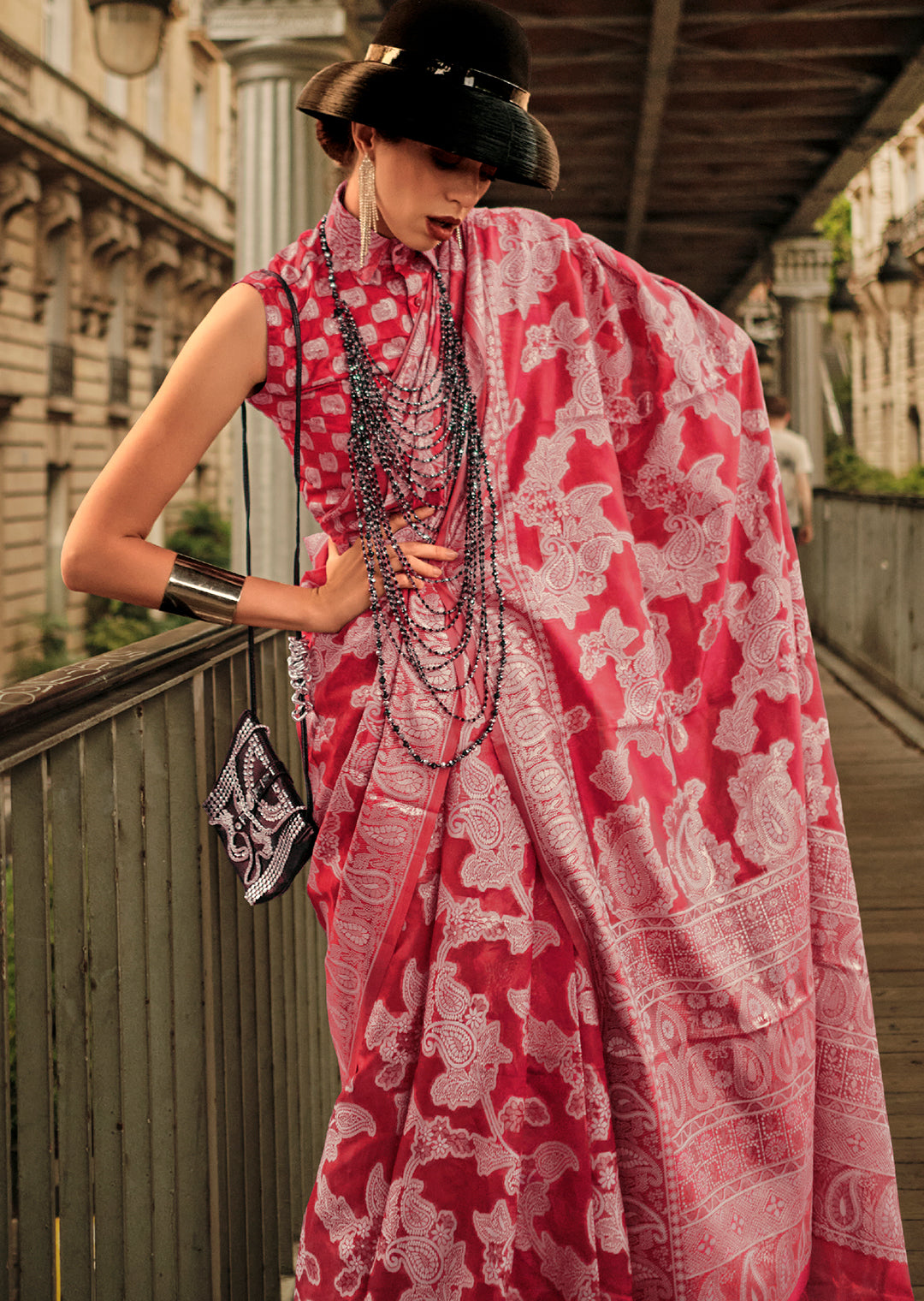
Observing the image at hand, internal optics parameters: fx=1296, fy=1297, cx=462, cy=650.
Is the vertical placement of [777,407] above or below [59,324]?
below

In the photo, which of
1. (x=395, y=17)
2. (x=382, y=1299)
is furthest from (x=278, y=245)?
(x=382, y=1299)

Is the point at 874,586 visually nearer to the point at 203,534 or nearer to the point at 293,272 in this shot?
the point at 293,272

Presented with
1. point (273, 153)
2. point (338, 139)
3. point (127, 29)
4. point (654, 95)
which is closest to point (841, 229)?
point (654, 95)

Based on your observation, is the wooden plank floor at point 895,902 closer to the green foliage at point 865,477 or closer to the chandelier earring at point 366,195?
the chandelier earring at point 366,195

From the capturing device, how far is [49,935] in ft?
4.34

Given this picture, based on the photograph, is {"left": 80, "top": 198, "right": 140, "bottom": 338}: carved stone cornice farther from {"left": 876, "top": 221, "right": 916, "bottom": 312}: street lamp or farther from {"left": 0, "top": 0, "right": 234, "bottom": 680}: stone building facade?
{"left": 876, "top": 221, "right": 916, "bottom": 312}: street lamp

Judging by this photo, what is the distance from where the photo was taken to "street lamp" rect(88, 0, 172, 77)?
6770mm

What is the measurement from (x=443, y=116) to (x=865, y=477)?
85.4 feet

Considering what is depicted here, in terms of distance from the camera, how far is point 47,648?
1980 cm

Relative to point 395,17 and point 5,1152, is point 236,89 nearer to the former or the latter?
point 395,17

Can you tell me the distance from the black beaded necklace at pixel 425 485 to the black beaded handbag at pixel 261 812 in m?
0.11

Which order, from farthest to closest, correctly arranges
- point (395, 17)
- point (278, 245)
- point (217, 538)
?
point (217, 538)
point (278, 245)
point (395, 17)

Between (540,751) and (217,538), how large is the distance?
2461 centimetres

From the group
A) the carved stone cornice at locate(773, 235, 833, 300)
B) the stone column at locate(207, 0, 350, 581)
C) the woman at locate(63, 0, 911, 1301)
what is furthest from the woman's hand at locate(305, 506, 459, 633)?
the carved stone cornice at locate(773, 235, 833, 300)
